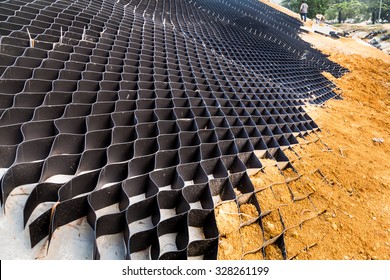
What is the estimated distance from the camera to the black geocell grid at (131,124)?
1888mm

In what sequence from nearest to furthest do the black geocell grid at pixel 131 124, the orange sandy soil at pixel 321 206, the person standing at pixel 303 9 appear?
the black geocell grid at pixel 131 124
the orange sandy soil at pixel 321 206
the person standing at pixel 303 9

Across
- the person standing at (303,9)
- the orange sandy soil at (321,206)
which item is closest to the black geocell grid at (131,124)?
the orange sandy soil at (321,206)

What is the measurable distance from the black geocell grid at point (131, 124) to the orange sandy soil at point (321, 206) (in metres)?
0.16

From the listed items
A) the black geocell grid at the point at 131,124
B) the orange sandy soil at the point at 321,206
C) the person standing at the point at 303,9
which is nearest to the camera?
the black geocell grid at the point at 131,124

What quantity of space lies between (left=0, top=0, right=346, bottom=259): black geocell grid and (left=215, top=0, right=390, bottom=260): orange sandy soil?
16 centimetres

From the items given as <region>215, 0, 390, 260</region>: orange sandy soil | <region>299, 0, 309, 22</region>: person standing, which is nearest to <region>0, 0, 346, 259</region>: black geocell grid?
<region>215, 0, 390, 260</region>: orange sandy soil

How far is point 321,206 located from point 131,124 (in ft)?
6.85

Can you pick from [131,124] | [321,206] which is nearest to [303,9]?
[321,206]

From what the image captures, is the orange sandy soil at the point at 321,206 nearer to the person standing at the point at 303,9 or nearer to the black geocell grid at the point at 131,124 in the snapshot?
the black geocell grid at the point at 131,124

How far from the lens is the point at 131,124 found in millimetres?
2799

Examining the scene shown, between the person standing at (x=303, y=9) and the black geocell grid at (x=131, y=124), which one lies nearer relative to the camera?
the black geocell grid at (x=131, y=124)

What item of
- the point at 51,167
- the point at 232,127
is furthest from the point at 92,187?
the point at 232,127

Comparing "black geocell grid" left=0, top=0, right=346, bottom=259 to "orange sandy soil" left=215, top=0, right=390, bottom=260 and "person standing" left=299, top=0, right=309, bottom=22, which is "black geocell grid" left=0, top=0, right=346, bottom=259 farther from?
"person standing" left=299, top=0, right=309, bottom=22

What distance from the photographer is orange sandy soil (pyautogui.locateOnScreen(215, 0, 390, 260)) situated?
210cm
